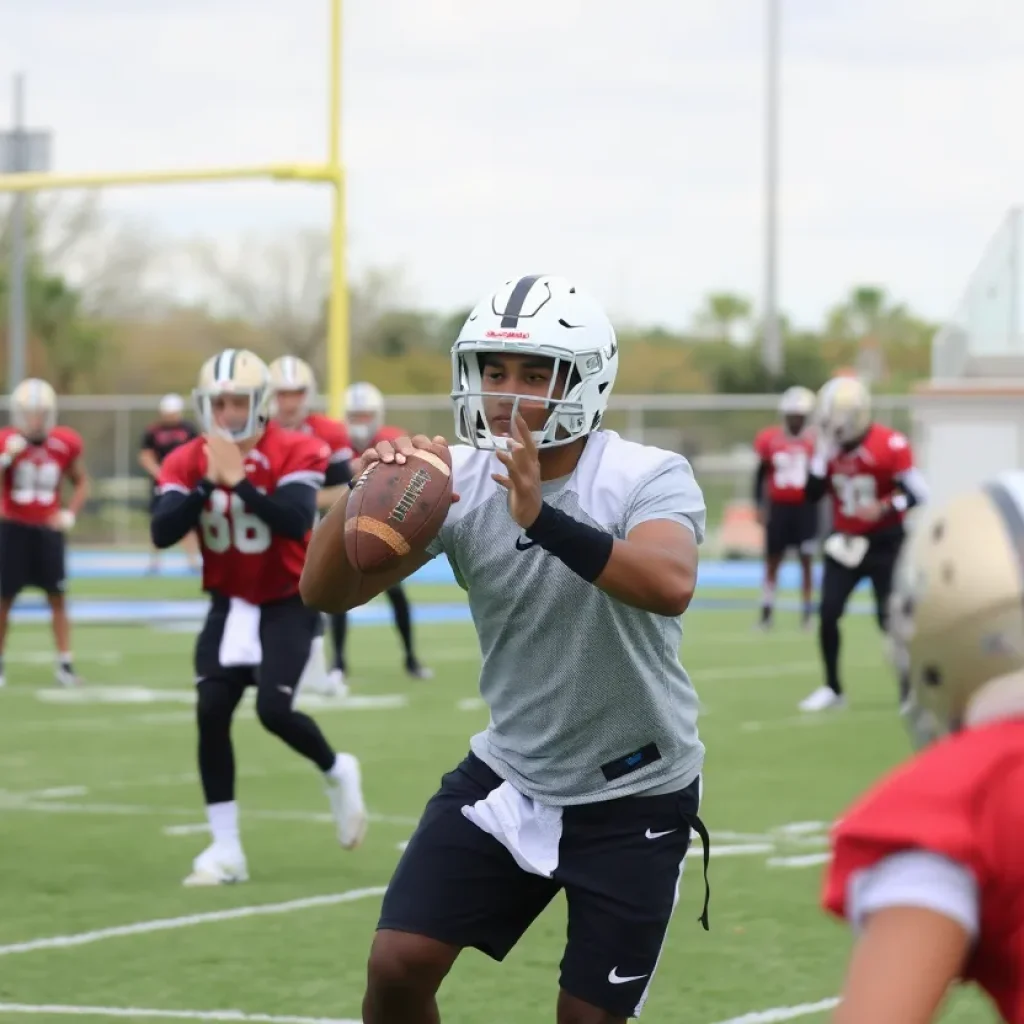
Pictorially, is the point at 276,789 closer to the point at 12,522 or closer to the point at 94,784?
the point at 94,784

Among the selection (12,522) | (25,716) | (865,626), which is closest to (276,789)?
(25,716)

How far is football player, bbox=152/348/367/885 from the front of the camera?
7.26m

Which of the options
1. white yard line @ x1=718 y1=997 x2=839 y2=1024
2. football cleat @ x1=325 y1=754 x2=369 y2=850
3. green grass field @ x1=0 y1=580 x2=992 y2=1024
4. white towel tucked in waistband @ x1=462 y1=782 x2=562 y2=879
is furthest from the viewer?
football cleat @ x1=325 y1=754 x2=369 y2=850

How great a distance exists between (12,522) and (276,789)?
5.21 meters

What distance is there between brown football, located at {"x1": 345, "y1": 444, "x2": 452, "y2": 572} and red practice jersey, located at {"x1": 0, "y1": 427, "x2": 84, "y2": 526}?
34.2ft

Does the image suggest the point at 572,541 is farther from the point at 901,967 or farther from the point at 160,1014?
the point at 160,1014

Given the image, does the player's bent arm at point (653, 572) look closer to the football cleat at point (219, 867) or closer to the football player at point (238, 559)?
the football player at point (238, 559)

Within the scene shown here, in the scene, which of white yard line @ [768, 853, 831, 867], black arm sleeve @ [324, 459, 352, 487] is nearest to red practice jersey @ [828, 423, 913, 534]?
black arm sleeve @ [324, 459, 352, 487]

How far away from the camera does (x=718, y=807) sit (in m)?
8.96

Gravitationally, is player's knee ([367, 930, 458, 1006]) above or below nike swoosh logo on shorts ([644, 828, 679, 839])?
below

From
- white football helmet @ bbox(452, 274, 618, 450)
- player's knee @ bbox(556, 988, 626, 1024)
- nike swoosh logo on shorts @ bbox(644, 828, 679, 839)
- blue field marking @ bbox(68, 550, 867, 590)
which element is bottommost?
blue field marking @ bbox(68, 550, 867, 590)

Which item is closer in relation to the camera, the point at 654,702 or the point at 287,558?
the point at 654,702

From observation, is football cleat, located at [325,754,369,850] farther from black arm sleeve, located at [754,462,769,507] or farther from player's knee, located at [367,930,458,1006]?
black arm sleeve, located at [754,462,769,507]

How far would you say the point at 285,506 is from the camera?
720 cm
